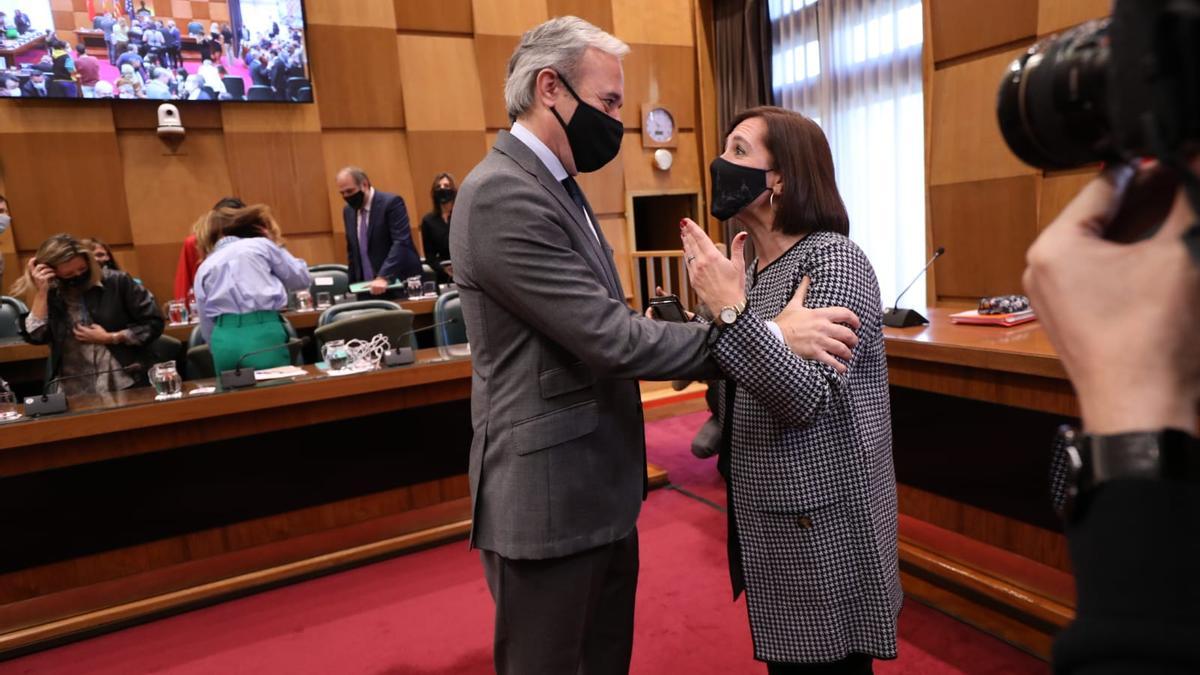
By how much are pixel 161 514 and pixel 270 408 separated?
1.87 feet

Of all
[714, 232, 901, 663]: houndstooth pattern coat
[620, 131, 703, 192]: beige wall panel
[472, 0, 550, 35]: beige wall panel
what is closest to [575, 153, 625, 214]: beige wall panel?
[620, 131, 703, 192]: beige wall panel

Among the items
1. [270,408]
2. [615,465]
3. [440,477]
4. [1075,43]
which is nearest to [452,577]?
[440,477]

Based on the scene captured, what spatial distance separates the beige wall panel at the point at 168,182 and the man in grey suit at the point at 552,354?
5957 millimetres

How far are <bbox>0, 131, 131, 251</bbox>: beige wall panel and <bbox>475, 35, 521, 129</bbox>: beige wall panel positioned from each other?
3.19m

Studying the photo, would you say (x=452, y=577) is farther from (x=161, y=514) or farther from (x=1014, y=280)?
(x=1014, y=280)

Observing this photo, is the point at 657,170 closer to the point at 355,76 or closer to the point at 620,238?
the point at 620,238

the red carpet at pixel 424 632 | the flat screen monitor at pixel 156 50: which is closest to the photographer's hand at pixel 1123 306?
the red carpet at pixel 424 632

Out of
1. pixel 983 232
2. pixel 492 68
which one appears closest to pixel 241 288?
pixel 492 68

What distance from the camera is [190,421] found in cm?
284

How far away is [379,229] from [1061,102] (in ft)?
18.1

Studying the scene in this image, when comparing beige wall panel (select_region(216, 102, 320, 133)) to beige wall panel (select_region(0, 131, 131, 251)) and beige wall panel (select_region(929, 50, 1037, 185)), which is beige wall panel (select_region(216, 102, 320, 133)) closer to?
beige wall panel (select_region(0, 131, 131, 251))

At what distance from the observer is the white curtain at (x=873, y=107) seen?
577 cm

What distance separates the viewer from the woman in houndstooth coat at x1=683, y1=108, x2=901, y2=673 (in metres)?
1.29

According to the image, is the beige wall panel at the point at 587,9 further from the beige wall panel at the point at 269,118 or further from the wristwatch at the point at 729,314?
the wristwatch at the point at 729,314
